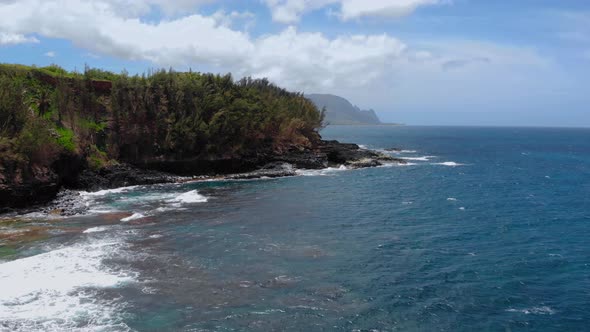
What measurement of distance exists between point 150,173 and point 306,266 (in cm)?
4131

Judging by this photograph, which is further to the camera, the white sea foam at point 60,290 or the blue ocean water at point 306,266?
the blue ocean water at point 306,266

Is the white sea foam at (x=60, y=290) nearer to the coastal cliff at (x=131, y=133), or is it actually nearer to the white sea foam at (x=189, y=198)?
the white sea foam at (x=189, y=198)

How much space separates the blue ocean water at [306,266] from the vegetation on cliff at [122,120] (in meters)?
9.05

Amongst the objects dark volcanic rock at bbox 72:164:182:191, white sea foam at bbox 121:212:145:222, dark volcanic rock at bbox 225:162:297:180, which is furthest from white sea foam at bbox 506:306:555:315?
dark volcanic rock at bbox 225:162:297:180

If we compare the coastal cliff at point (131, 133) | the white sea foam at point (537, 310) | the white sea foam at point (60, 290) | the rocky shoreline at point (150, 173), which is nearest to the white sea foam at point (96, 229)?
the white sea foam at point (60, 290)

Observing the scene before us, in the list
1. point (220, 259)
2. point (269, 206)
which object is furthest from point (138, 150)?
point (220, 259)

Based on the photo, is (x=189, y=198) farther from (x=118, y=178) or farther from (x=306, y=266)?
(x=306, y=266)

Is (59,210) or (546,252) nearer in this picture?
(546,252)

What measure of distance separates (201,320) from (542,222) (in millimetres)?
33625

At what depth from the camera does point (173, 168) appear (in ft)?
221

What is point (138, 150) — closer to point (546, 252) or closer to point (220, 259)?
point (220, 259)

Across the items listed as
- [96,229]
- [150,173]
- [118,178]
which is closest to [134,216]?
[96,229]

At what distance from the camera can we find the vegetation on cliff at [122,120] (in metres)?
48.4

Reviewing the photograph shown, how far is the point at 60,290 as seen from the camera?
25.0 meters
